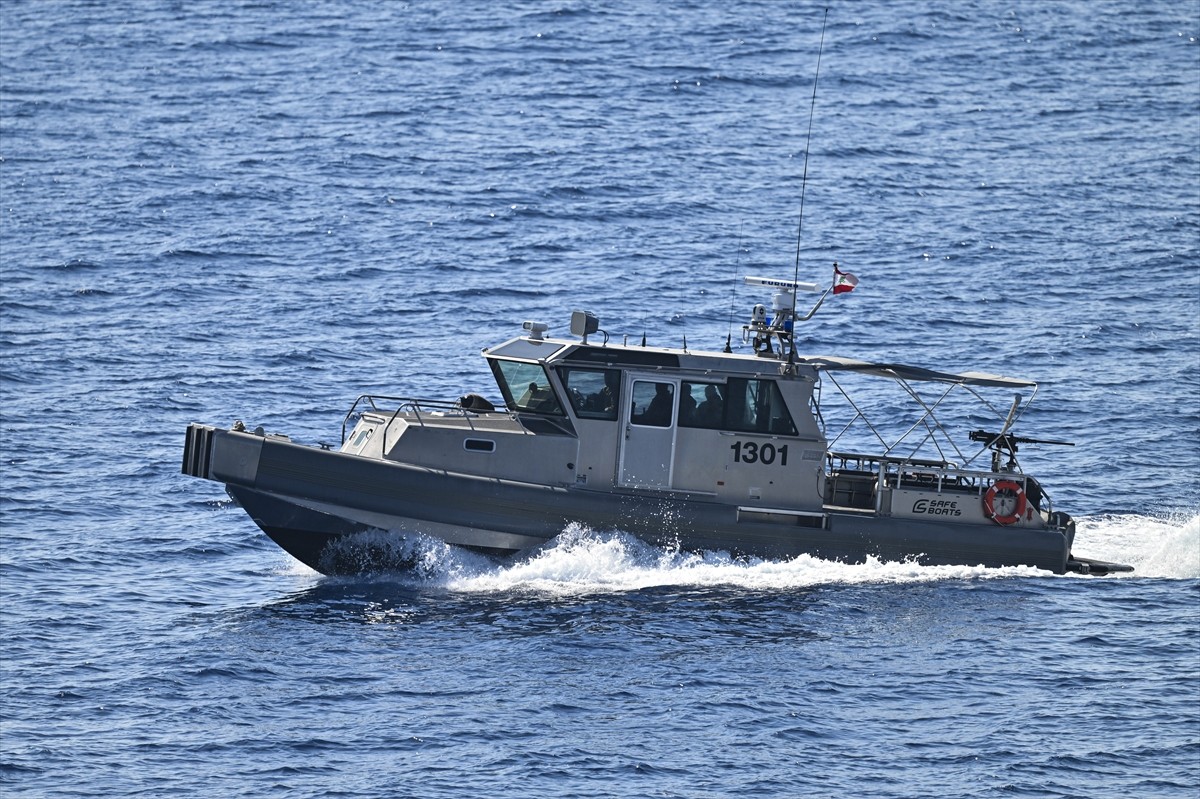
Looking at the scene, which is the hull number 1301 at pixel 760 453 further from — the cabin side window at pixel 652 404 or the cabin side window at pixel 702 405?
the cabin side window at pixel 652 404

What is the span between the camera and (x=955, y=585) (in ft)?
75.8

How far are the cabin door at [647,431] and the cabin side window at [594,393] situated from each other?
0.50ft

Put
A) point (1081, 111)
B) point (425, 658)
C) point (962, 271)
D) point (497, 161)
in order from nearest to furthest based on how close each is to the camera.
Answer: point (425, 658), point (962, 271), point (497, 161), point (1081, 111)

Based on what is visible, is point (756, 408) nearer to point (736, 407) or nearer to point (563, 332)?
point (736, 407)

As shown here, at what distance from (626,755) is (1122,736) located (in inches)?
219

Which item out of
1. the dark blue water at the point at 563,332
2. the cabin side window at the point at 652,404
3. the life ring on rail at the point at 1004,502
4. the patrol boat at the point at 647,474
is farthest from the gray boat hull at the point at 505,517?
the cabin side window at the point at 652,404

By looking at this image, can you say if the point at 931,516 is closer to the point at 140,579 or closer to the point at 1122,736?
the point at 1122,736

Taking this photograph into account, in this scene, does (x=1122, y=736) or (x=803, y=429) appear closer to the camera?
(x=1122, y=736)

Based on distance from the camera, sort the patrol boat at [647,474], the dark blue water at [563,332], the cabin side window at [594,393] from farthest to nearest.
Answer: the cabin side window at [594,393] → the patrol boat at [647,474] → the dark blue water at [563,332]

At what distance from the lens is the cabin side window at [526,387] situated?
23266mm

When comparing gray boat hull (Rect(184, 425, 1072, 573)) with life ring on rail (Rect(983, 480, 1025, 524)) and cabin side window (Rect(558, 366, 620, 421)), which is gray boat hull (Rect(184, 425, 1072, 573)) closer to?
life ring on rail (Rect(983, 480, 1025, 524))

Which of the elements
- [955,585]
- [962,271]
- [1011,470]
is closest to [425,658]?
[955,585]

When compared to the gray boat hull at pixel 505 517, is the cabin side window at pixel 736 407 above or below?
above

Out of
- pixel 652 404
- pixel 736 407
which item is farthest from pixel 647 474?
pixel 736 407
